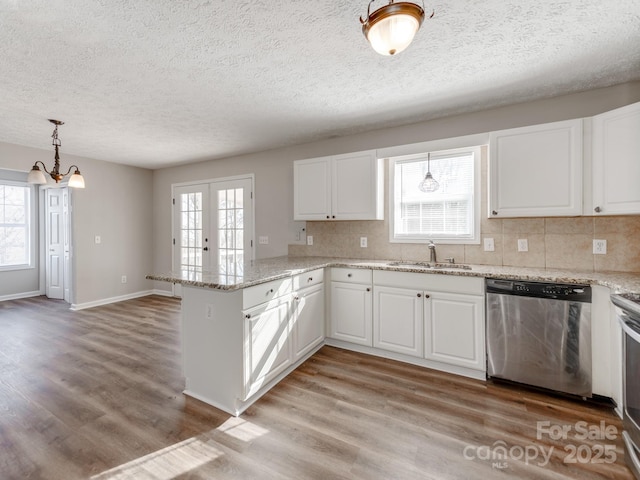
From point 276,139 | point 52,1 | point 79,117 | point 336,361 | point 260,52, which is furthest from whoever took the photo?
point 276,139

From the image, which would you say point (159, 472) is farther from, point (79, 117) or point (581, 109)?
point (581, 109)

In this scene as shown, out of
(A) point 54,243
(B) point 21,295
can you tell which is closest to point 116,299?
(A) point 54,243

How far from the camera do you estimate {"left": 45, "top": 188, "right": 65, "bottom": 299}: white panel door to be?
5.27 m

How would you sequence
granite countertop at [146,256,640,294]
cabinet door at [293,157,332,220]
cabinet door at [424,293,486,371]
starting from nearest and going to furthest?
1. granite countertop at [146,256,640,294]
2. cabinet door at [424,293,486,371]
3. cabinet door at [293,157,332,220]

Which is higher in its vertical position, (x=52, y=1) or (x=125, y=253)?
(x=52, y=1)

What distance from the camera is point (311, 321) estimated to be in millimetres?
2922

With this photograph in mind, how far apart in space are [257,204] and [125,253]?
111 inches

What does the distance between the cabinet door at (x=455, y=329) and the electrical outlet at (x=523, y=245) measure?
30.3 inches

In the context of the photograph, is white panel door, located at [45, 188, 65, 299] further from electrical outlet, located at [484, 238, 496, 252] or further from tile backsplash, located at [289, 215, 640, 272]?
electrical outlet, located at [484, 238, 496, 252]

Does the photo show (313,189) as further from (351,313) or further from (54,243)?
(54,243)

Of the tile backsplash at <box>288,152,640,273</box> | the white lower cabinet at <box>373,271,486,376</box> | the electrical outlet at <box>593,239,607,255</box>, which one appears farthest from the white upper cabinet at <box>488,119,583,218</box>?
the white lower cabinet at <box>373,271,486,376</box>

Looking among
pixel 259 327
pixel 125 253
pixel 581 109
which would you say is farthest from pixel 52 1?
pixel 125 253

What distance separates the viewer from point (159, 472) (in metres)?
1.58

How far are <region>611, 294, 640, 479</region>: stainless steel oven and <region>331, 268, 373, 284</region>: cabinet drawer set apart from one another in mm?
1768
